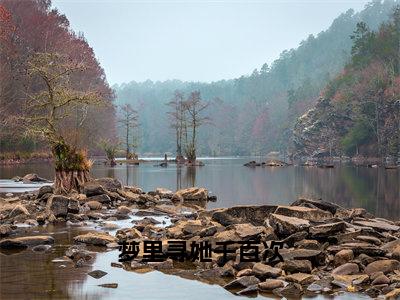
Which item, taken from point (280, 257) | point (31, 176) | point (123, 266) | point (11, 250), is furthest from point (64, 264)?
point (31, 176)

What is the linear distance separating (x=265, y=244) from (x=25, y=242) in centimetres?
645

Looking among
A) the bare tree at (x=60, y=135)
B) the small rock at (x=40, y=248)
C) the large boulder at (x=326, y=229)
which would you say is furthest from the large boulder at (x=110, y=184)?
the large boulder at (x=326, y=229)

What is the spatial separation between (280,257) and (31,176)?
A: 30.9m

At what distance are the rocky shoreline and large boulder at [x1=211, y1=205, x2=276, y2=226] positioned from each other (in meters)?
0.03

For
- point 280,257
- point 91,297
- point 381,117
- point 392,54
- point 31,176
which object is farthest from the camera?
point 392,54

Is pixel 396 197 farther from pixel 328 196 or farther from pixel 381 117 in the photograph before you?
pixel 381 117

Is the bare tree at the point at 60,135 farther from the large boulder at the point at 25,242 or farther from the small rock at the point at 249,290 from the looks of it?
the small rock at the point at 249,290

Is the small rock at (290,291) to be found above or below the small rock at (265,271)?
below

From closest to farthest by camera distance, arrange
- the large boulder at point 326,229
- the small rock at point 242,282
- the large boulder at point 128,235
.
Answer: the small rock at point 242,282 → the large boulder at point 326,229 → the large boulder at point 128,235

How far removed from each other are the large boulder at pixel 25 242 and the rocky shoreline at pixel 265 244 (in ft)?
0.08

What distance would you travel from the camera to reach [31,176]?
40.4 metres

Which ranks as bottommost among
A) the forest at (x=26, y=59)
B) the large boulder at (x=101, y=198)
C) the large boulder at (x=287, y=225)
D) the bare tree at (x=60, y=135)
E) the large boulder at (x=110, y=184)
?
the large boulder at (x=101, y=198)

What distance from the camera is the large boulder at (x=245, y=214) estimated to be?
18172mm

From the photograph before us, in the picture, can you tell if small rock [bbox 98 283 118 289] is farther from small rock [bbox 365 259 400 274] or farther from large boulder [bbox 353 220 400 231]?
large boulder [bbox 353 220 400 231]
